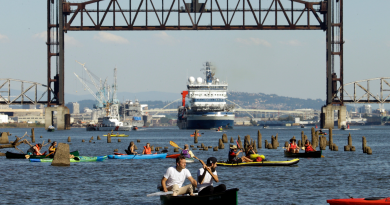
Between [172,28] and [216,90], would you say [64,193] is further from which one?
[216,90]

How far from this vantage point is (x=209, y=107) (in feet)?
539

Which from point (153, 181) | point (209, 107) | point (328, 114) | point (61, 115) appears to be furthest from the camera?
point (209, 107)

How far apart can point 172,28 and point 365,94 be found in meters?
53.7

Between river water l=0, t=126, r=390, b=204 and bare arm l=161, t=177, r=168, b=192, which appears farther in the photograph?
river water l=0, t=126, r=390, b=204

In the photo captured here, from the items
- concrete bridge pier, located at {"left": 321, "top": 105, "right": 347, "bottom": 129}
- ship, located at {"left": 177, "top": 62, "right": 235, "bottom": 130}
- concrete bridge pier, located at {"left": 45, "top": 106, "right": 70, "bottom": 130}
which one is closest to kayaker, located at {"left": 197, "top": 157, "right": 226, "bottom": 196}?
concrete bridge pier, located at {"left": 321, "top": 105, "right": 347, "bottom": 129}

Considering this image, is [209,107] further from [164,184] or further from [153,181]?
[164,184]

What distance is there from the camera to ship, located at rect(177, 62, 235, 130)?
163500 mm

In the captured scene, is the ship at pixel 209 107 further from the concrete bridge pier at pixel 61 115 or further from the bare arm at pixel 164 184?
the bare arm at pixel 164 184

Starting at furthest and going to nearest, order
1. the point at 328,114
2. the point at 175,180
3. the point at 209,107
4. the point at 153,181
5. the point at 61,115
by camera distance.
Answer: the point at 209,107 < the point at 61,115 < the point at 328,114 < the point at 153,181 < the point at 175,180

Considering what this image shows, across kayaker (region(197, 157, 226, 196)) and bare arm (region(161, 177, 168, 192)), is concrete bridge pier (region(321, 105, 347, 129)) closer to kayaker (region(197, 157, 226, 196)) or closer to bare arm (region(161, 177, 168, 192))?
kayaker (region(197, 157, 226, 196))

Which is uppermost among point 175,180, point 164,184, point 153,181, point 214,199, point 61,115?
point 61,115

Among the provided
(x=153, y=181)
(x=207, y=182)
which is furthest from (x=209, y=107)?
(x=207, y=182)

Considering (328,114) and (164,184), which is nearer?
(164,184)

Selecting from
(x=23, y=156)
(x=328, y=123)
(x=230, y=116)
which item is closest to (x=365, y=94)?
(x=328, y=123)
